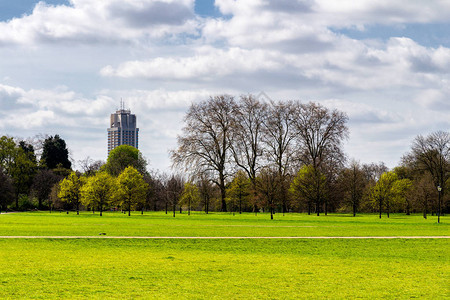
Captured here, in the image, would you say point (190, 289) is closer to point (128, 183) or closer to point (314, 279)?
point (314, 279)

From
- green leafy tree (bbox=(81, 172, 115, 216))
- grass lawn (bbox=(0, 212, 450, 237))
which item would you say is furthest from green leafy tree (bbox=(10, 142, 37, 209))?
grass lawn (bbox=(0, 212, 450, 237))

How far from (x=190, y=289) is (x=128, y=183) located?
60.2 meters

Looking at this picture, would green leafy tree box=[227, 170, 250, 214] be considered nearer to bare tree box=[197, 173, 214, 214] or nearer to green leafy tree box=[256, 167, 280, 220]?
bare tree box=[197, 173, 214, 214]

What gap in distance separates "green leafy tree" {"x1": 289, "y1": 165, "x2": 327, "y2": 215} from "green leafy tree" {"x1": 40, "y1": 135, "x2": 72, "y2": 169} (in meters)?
60.4

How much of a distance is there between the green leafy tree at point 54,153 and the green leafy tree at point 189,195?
44354 millimetres

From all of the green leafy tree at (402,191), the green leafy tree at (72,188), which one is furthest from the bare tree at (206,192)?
the green leafy tree at (402,191)

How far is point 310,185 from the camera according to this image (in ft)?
238

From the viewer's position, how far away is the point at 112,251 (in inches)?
822

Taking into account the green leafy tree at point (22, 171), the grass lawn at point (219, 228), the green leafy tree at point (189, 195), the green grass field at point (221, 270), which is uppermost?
the green leafy tree at point (22, 171)

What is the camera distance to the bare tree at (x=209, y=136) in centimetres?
7412

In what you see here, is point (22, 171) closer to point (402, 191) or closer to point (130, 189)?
point (130, 189)

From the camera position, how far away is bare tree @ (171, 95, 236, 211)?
243ft

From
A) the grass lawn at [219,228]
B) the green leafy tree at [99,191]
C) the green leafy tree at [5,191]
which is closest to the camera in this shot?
the grass lawn at [219,228]

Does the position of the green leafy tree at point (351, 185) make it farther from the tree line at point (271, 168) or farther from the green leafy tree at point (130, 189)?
the green leafy tree at point (130, 189)
